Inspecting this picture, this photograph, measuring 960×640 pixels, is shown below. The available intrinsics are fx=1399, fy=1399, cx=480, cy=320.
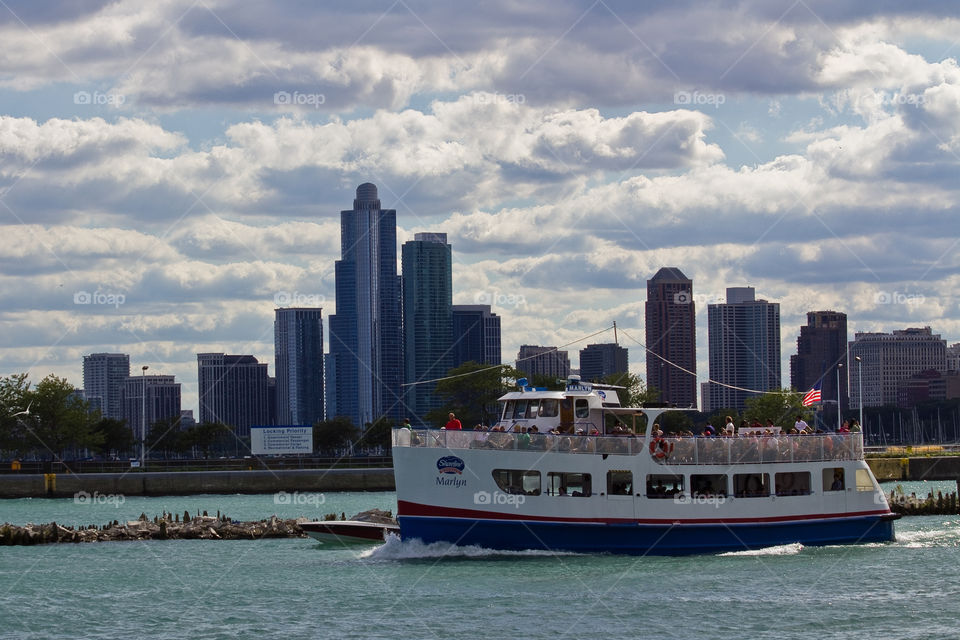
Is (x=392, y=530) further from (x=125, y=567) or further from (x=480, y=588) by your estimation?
(x=480, y=588)

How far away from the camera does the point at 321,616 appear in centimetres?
3512

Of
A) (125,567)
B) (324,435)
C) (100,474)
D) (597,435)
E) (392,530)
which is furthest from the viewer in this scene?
(324,435)

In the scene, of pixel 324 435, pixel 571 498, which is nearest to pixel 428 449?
pixel 571 498

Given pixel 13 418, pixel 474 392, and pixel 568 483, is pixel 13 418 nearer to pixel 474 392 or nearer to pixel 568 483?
pixel 474 392

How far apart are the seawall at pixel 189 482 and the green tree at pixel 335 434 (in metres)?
57.3

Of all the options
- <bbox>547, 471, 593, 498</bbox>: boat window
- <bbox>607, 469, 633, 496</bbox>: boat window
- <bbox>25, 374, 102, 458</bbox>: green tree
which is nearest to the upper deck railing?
<bbox>607, 469, 633, 496</bbox>: boat window

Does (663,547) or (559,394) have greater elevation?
(559,394)

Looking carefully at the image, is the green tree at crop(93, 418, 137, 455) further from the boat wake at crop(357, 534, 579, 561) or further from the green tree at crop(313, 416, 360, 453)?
the boat wake at crop(357, 534, 579, 561)

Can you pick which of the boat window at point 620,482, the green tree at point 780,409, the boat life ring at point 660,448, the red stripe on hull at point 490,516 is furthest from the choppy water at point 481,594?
the green tree at point 780,409

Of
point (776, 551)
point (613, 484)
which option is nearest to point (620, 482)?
point (613, 484)

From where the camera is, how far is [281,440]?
116 meters

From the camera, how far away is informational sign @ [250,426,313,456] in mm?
114625

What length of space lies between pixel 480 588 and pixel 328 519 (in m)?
19.0

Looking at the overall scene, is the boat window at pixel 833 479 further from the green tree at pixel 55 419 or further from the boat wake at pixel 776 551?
the green tree at pixel 55 419
